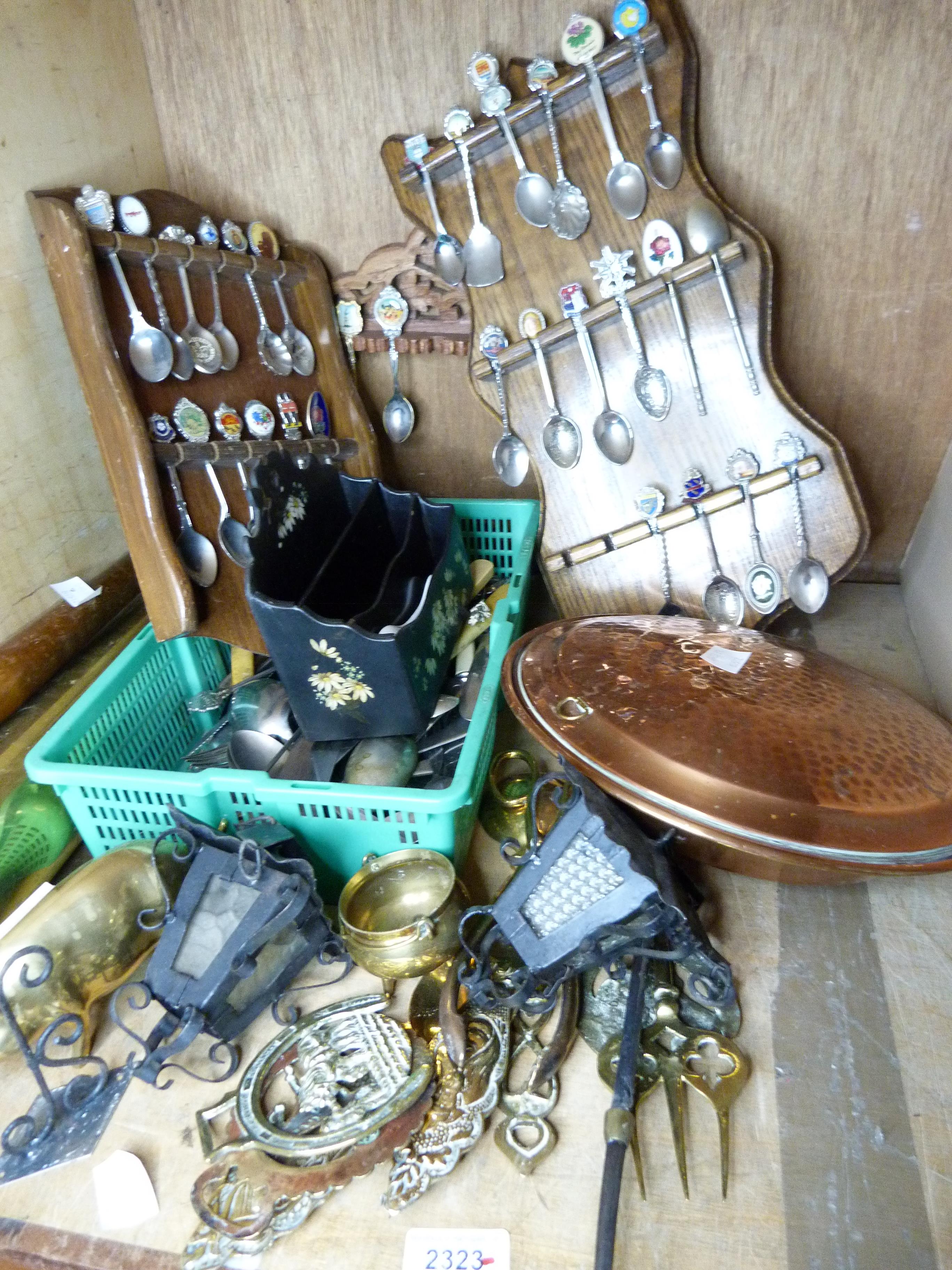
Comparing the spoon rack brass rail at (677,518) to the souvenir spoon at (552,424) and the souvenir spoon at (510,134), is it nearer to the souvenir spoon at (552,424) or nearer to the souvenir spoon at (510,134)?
the souvenir spoon at (552,424)

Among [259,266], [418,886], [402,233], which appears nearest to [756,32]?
[402,233]

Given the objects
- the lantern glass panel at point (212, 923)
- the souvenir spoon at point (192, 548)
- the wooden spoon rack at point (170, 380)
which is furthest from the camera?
the souvenir spoon at point (192, 548)

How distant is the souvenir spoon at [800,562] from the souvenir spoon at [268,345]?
0.66 m

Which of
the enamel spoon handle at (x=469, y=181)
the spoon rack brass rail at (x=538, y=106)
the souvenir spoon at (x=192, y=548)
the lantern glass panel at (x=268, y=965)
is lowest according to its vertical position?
the lantern glass panel at (x=268, y=965)

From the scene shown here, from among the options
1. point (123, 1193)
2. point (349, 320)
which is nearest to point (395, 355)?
point (349, 320)

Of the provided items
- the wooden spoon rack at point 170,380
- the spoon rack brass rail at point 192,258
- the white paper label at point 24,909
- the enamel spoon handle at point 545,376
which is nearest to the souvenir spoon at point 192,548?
the wooden spoon rack at point 170,380

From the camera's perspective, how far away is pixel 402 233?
3.58 ft

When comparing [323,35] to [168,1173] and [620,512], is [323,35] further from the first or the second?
[168,1173]

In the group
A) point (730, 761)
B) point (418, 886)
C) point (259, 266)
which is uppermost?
point (259, 266)

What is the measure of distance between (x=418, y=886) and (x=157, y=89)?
109cm

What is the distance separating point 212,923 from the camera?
671 millimetres

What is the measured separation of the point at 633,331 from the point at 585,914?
0.70 metres

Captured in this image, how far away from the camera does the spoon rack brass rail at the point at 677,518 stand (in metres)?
0.95

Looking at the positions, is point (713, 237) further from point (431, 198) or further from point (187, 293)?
point (187, 293)
